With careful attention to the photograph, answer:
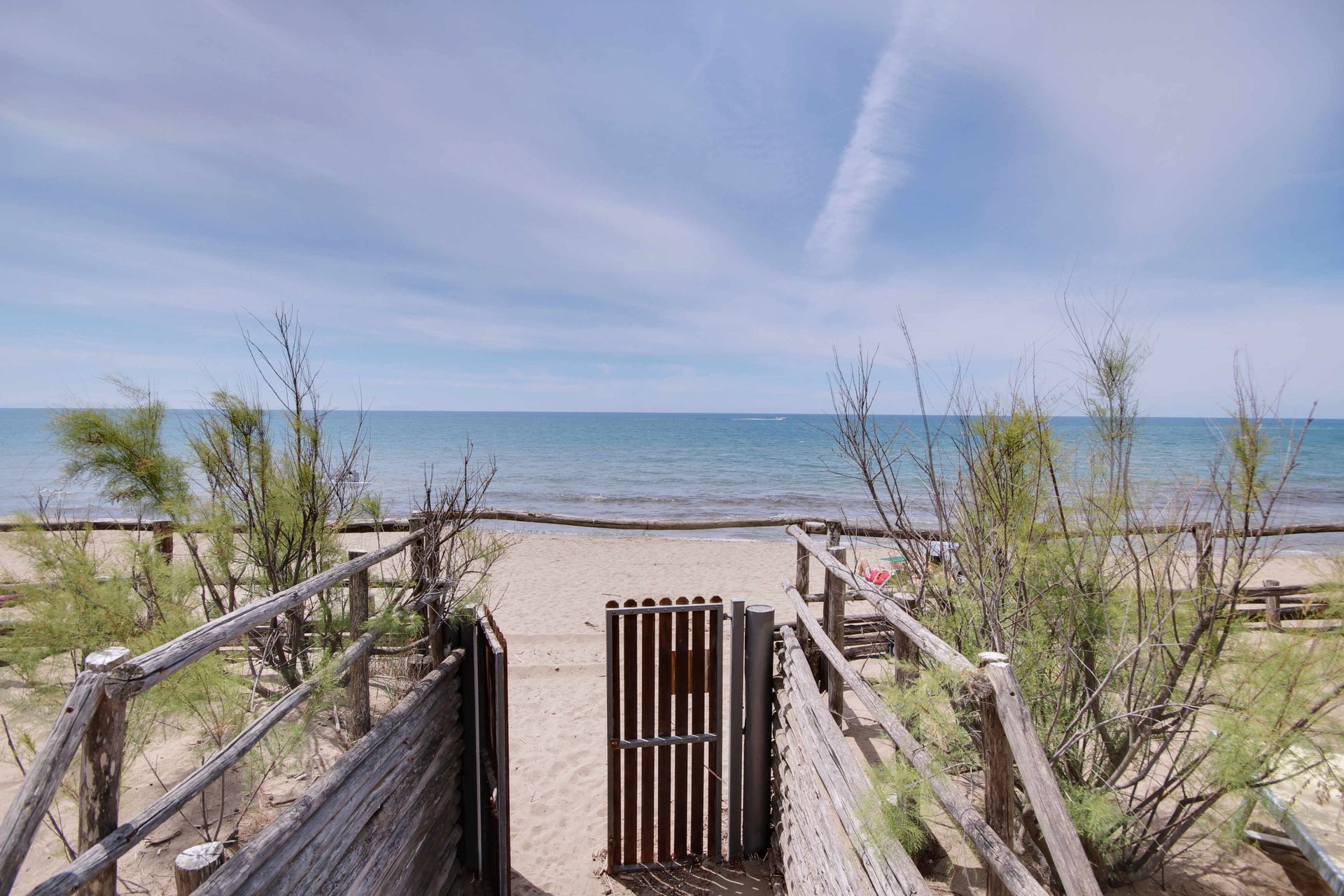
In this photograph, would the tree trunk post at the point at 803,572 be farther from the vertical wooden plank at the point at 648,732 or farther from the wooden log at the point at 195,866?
the wooden log at the point at 195,866

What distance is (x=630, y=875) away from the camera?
12.5 feet

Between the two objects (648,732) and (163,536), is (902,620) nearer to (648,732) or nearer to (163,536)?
(648,732)

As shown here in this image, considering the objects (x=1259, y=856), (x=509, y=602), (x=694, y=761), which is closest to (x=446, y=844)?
(x=694, y=761)

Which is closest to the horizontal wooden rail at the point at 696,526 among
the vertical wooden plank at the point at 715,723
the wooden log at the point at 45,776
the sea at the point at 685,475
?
the sea at the point at 685,475

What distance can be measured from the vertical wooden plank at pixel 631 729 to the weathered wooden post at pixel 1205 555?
8.91ft

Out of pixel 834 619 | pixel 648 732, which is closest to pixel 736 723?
pixel 648 732

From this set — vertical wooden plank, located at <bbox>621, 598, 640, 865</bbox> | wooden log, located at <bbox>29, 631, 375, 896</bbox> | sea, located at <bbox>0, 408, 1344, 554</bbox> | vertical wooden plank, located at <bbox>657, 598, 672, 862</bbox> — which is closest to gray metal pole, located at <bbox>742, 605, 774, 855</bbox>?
vertical wooden plank, located at <bbox>657, 598, 672, 862</bbox>

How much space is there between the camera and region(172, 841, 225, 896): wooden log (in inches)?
59.6

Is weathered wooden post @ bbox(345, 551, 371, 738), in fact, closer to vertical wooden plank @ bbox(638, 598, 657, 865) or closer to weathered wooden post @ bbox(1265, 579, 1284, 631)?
vertical wooden plank @ bbox(638, 598, 657, 865)

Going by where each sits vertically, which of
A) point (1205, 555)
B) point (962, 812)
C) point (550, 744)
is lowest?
point (550, 744)

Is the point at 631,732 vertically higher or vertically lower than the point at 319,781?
lower

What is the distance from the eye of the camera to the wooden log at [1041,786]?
1219 millimetres

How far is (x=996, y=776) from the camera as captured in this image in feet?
5.14

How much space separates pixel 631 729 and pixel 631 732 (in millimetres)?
21
